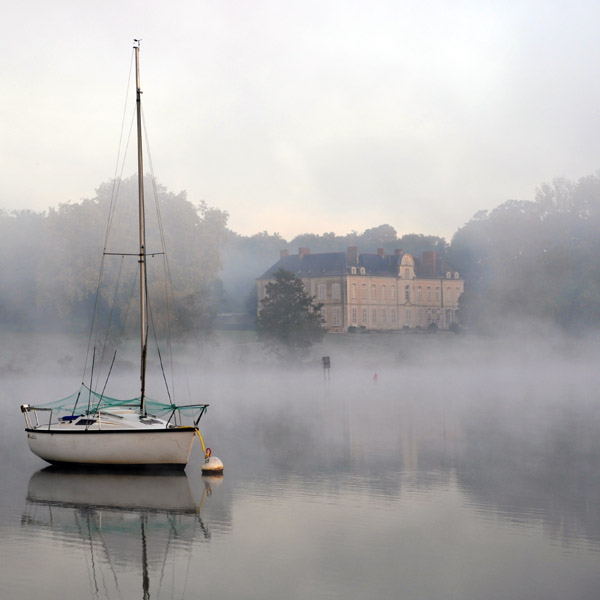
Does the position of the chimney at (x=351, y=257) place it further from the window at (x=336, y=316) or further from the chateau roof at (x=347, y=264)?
the window at (x=336, y=316)

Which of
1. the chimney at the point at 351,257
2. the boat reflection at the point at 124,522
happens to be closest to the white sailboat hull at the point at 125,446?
the boat reflection at the point at 124,522

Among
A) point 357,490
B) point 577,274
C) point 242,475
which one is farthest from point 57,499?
point 577,274

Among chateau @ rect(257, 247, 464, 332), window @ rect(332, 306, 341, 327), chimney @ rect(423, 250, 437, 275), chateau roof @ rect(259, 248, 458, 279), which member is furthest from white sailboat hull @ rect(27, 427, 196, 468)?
chimney @ rect(423, 250, 437, 275)

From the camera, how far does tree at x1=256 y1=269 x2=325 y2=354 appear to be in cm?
7944

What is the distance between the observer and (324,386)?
6619 cm

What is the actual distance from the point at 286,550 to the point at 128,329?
56849mm

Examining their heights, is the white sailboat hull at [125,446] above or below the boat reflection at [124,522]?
above

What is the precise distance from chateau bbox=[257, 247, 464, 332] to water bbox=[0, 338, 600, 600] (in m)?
74.4

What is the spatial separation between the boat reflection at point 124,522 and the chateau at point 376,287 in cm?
8789

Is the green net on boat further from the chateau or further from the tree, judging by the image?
the chateau

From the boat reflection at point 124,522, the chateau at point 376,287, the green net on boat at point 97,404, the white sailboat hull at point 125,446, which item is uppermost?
the chateau at point 376,287

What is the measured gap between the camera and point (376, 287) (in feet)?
394

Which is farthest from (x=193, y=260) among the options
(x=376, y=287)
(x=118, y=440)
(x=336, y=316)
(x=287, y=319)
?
(x=118, y=440)

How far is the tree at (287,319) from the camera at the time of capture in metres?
79.4
